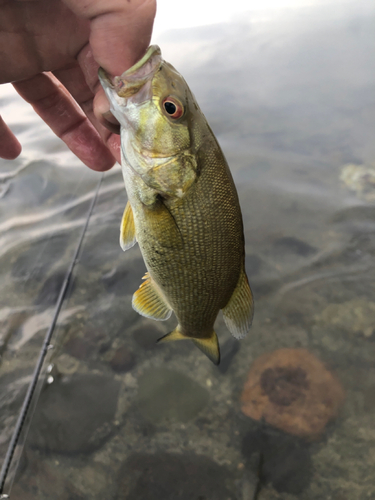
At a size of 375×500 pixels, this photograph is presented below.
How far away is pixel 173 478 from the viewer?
262 cm

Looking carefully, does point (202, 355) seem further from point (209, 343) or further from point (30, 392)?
point (30, 392)

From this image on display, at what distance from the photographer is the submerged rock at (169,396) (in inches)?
117

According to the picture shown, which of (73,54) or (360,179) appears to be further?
(360,179)

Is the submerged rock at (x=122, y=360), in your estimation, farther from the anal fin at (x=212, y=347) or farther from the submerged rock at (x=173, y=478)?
the anal fin at (x=212, y=347)

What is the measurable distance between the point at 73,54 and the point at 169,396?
2.77 m

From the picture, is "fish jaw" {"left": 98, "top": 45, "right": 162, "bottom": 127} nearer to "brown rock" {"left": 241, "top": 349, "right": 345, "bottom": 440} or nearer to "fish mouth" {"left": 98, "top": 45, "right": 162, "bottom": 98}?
"fish mouth" {"left": 98, "top": 45, "right": 162, "bottom": 98}

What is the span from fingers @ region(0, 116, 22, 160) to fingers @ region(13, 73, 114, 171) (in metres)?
0.45

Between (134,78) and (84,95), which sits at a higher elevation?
(134,78)

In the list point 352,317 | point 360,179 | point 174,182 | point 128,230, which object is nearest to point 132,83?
point 174,182

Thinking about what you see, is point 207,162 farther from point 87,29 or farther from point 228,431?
point 228,431

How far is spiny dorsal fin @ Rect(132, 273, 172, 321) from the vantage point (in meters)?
2.15

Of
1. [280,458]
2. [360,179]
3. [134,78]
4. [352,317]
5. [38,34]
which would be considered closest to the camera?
[134,78]

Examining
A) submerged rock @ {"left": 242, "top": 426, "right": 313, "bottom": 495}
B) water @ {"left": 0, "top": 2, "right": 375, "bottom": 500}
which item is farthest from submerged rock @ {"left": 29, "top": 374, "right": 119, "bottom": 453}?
submerged rock @ {"left": 242, "top": 426, "right": 313, "bottom": 495}

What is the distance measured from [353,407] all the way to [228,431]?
1087 millimetres
